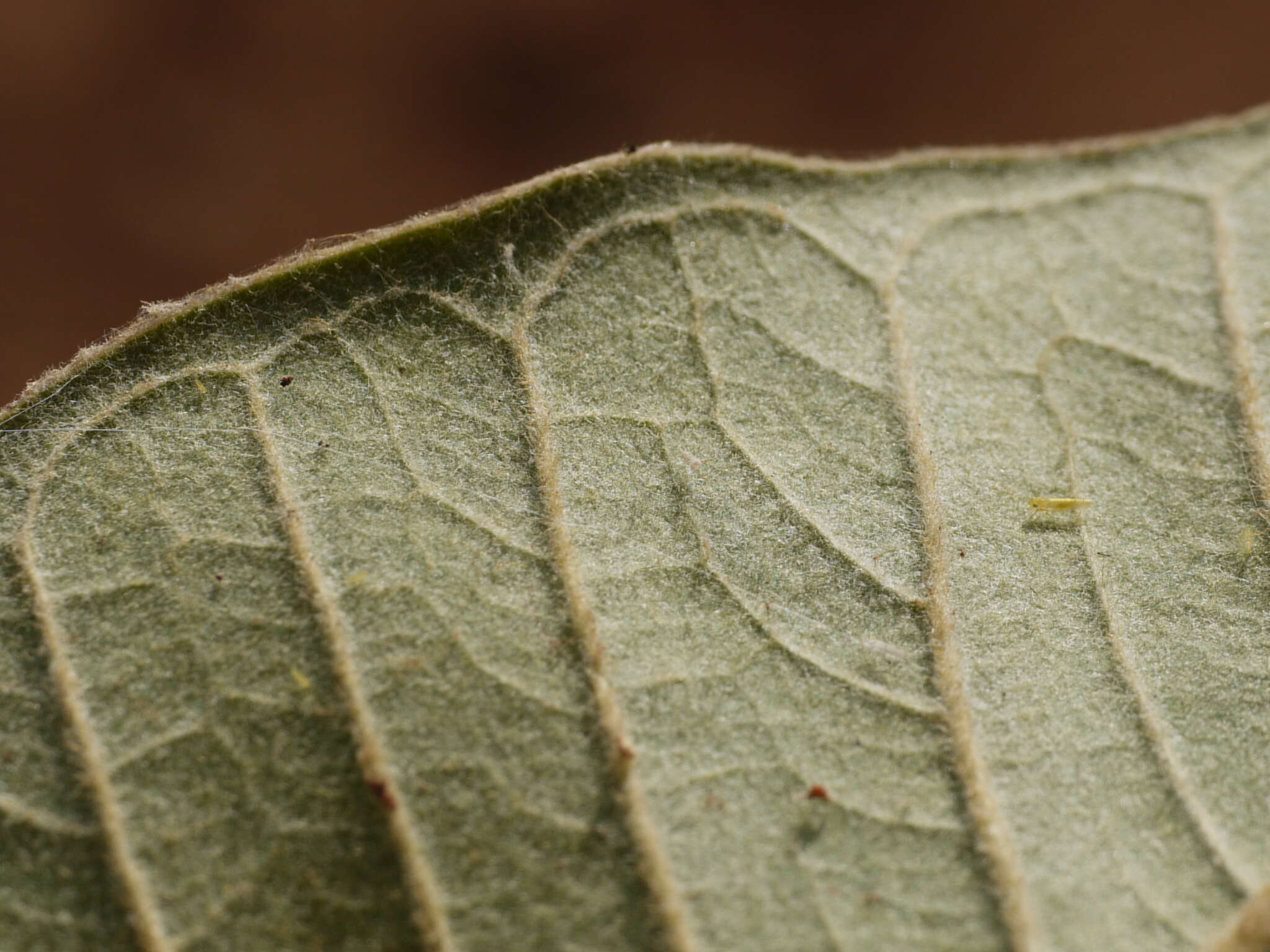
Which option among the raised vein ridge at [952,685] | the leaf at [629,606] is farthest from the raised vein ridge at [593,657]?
the raised vein ridge at [952,685]

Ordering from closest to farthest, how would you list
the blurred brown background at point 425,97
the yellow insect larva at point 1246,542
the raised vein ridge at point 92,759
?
the raised vein ridge at point 92,759 → the yellow insect larva at point 1246,542 → the blurred brown background at point 425,97

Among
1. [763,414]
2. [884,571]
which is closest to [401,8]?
[763,414]

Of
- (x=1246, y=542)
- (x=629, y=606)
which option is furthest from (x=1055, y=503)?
(x=629, y=606)

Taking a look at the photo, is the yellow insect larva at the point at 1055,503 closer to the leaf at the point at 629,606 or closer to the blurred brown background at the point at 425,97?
the leaf at the point at 629,606

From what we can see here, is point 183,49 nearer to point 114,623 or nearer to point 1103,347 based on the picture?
point 114,623

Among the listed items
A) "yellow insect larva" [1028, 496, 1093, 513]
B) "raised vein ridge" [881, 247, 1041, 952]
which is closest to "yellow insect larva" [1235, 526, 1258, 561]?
"yellow insect larva" [1028, 496, 1093, 513]

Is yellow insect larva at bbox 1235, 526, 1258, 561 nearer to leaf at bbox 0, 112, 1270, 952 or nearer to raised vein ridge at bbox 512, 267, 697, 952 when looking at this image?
leaf at bbox 0, 112, 1270, 952
